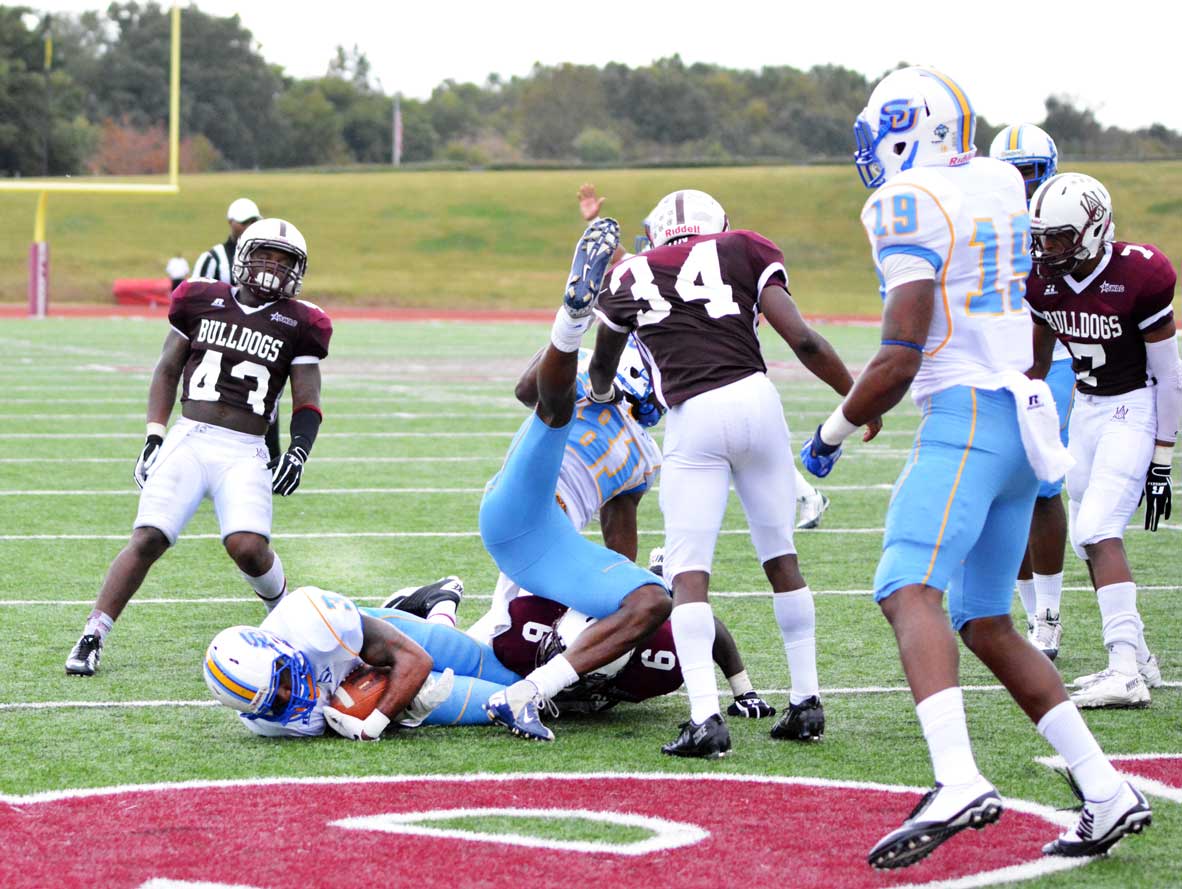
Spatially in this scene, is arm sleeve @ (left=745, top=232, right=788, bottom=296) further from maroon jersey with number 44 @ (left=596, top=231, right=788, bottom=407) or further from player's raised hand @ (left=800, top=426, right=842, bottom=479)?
player's raised hand @ (left=800, top=426, right=842, bottom=479)

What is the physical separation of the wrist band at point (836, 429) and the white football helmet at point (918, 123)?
67 cm

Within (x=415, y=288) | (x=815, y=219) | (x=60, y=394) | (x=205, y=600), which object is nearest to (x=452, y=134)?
(x=815, y=219)

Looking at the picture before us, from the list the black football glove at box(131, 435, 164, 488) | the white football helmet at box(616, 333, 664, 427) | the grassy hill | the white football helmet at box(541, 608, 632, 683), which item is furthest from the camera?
the grassy hill

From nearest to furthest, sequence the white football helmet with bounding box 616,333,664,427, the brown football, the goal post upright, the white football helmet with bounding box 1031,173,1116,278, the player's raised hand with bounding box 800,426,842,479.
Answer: the player's raised hand with bounding box 800,426,842,479 < the brown football < the white football helmet with bounding box 1031,173,1116,278 < the white football helmet with bounding box 616,333,664,427 < the goal post upright

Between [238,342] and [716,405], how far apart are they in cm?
237

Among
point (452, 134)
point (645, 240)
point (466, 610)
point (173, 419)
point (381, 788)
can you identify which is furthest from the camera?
point (452, 134)

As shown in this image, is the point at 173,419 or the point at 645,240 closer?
the point at 645,240

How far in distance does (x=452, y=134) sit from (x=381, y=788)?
87.4m

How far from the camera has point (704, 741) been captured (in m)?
4.80

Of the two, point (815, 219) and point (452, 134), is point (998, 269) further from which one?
point (452, 134)

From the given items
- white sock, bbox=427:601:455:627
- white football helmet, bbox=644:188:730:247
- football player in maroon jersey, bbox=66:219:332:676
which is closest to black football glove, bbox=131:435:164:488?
football player in maroon jersey, bbox=66:219:332:676

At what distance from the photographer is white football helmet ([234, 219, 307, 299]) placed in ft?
21.0

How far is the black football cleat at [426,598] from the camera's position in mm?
5959

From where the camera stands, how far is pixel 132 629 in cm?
670
